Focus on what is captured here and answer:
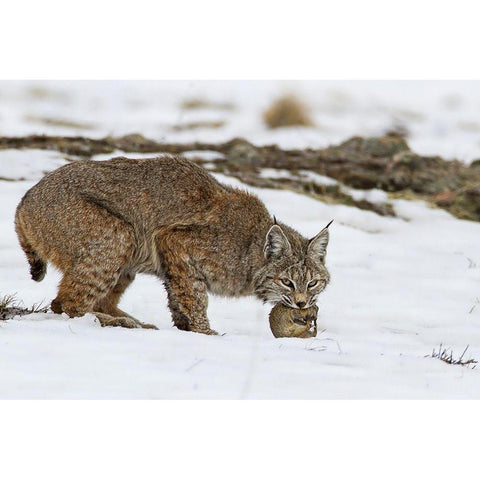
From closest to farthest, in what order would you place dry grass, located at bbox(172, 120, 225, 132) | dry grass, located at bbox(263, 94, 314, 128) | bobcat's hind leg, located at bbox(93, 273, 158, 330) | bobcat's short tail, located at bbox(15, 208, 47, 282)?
bobcat's short tail, located at bbox(15, 208, 47, 282) < bobcat's hind leg, located at bbox(93, 273, 158, 330) < dry grass, located at bbox(172, 120, 225, 132) < dry grass, located at bbox(263, 94, 314, 128)

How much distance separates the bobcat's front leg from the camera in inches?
291

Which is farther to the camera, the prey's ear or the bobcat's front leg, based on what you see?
the prey's ear

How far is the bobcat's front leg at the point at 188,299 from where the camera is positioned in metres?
7.39

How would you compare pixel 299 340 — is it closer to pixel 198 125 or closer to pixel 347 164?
pixel 347 164

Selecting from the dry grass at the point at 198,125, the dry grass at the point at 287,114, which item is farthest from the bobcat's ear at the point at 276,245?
the dry grass at the point at 287,114

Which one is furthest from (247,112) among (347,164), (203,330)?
(203,330)

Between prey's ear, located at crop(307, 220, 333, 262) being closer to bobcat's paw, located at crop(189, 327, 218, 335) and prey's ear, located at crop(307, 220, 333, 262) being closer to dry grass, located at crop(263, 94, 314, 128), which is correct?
bobcat's paw, located at crop(189, 327, 218, 335)

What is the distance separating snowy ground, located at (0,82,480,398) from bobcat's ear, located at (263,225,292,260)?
590 millimetres

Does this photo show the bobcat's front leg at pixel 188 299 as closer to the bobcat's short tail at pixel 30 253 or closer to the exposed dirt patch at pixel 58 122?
the bobcat's short tail at pixel 30 253

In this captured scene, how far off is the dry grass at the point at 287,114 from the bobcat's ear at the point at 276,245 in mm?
10496

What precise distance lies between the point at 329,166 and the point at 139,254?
7.07 m

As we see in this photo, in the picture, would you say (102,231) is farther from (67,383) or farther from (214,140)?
(214,140)

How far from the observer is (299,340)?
6816 millimetres

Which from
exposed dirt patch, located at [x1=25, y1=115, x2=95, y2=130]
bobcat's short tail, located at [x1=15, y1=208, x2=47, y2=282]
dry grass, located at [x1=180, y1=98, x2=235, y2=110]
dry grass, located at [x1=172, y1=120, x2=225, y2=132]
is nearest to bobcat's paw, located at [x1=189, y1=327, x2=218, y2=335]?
bobcat's short tail, located at [x1=15, y1=208, x2=47, y2=282]
